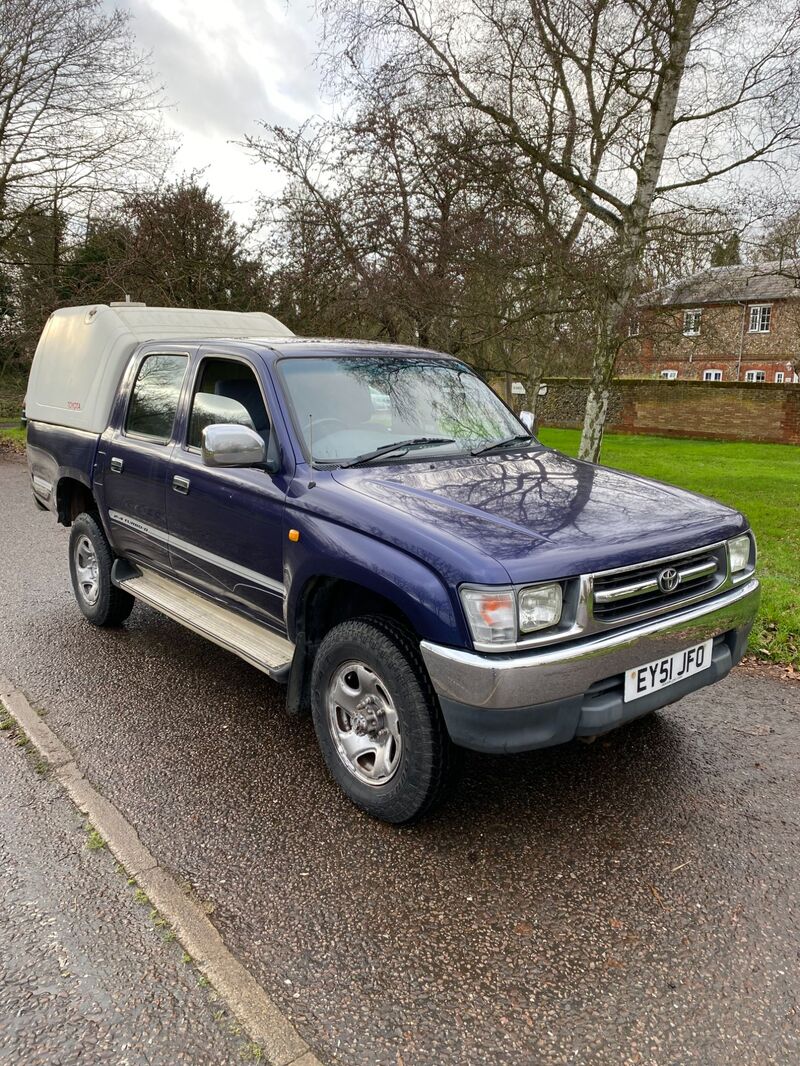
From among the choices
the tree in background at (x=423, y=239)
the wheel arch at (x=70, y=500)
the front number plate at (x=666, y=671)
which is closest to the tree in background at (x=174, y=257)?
the tree in background at (x=423, y=239)

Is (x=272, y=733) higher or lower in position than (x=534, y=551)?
lower

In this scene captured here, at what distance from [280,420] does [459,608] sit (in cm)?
150

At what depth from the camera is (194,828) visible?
3029mm

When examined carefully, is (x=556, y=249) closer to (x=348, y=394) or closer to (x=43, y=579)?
(x=348, y=394)

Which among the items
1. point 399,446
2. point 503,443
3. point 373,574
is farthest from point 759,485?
point 373,574

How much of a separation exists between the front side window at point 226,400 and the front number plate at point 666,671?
80.4 inches

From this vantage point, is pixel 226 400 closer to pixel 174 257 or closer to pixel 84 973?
pixel 84 973

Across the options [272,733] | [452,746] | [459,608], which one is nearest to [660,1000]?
[452,746]

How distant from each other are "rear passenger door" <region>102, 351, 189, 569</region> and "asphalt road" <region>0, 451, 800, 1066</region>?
0.92 meters

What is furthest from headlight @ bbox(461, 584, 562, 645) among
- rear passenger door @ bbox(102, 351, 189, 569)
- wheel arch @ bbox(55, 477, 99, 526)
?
wheel arch @ bbox(55, 477, 99, 526)

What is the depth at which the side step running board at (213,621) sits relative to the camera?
3514 millimetres

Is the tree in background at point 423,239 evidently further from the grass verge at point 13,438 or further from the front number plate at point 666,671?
the grass verge at point 13,438

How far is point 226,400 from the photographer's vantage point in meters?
4.04

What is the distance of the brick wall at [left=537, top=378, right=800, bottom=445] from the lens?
21547 millimetres
